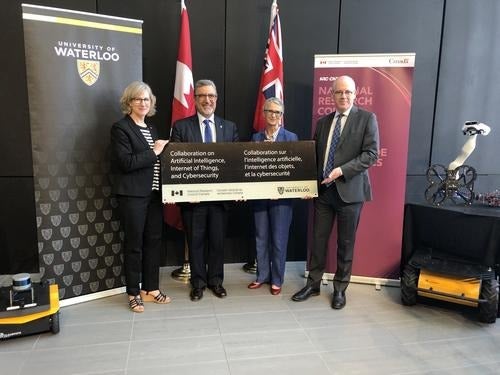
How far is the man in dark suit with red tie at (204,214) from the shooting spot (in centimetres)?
304

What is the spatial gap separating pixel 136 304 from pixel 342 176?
189 centimetres

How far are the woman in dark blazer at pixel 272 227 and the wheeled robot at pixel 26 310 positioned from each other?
63.4 inches

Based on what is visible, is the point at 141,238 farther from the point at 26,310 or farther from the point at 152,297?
the point at 26,310

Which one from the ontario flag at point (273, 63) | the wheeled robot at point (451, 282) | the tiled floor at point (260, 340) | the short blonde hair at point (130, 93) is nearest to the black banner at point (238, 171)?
the short blonde hair at point (130, 93)

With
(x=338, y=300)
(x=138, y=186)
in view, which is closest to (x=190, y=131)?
(x=138, y=186)

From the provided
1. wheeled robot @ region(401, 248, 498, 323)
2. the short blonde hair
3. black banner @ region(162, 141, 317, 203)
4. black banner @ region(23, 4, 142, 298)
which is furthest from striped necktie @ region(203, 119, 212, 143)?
wheeled robot @ region(401, 248, 498, 323)

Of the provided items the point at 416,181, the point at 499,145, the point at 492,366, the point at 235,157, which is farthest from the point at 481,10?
the point at 492,366

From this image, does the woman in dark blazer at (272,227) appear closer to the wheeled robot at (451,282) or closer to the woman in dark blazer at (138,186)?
the woman in dark blazer at (138,186)

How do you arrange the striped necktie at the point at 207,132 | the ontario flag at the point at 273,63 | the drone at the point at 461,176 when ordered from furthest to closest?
the ontario flag at the point at 273,63, the drone at the point at 461,176, the striped necktie at the point at 207,132

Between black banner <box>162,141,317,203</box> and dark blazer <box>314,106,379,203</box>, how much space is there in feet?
0.85

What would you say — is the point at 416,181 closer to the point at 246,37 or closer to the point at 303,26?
the point at 303,26

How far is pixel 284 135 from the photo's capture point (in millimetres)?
3254

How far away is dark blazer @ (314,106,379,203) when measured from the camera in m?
2.91

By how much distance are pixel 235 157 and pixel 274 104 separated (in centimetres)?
52
